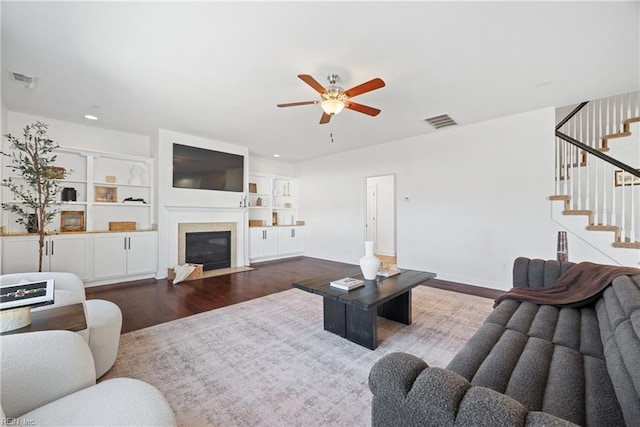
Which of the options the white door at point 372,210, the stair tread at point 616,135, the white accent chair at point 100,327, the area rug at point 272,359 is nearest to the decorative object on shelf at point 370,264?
the area rug at point 272,359

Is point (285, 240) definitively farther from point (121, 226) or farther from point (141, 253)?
point (121, 226)

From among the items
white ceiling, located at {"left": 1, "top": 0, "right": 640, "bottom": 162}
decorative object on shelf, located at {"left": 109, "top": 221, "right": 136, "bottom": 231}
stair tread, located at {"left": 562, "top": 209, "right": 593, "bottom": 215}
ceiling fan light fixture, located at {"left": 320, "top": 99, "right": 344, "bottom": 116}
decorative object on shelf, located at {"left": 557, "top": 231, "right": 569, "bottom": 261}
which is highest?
white ceiling, located at {"left": 1, "top": 0, "right": 640, "bottom": 162}

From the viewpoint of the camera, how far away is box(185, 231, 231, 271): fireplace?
524cm

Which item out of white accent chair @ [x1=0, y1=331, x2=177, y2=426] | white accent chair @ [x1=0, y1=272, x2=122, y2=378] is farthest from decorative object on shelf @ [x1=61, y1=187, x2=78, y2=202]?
white accent chair @ [x1=0, y1=331, x2=177, y2=426]

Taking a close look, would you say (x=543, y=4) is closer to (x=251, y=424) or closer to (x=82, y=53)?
(x=251, y=424)

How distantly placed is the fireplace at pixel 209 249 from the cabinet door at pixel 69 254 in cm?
151

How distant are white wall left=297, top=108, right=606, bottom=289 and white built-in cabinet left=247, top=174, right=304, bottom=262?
1.90m

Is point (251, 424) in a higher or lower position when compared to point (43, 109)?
lower

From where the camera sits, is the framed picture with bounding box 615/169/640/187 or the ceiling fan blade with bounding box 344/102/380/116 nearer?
the ceiling fan blade with bounding box 344/102/380/116

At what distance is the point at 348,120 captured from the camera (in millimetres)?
4301

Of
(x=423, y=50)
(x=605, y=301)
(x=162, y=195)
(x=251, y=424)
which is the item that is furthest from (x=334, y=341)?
(x=162, y=195)

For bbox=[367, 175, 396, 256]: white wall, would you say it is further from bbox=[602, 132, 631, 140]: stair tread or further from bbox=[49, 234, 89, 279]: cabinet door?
bbox=[49, 234, 89, 279]: cabinet door

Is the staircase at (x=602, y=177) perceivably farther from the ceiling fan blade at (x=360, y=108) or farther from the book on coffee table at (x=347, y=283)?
the book on coffee table at (x=347, y=283)

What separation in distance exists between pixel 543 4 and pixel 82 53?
12.8 feet
